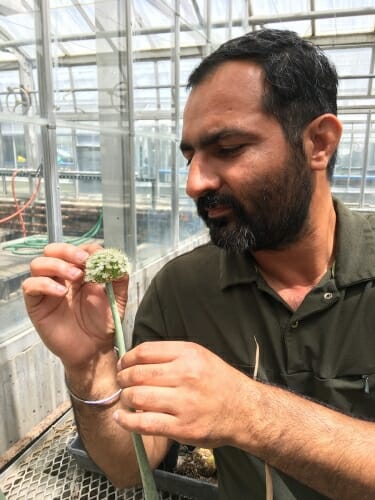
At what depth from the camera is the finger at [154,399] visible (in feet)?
1.84

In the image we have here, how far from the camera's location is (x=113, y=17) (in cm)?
293

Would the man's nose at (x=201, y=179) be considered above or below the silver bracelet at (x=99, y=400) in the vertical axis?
above

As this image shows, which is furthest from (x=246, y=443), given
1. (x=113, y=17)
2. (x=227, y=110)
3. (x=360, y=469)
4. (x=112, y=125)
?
(x=113, y=17)

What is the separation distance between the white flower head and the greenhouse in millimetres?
948

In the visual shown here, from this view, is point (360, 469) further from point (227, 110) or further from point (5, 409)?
point (5, 409)

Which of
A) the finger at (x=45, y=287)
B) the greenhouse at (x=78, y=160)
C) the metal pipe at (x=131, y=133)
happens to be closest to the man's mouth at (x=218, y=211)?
the finger at (x=45, y=287)

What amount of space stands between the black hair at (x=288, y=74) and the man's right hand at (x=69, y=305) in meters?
0.52

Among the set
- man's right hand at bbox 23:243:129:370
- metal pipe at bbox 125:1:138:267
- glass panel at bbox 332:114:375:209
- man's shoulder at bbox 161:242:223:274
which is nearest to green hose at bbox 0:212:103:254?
metal pipe at bbox 125:1:138:267

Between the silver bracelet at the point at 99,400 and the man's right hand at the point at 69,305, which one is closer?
the man's right hand at the point at 69,305

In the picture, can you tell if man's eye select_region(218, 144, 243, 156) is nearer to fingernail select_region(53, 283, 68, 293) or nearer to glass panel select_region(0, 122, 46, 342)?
fingernail select_region(53, 283, 68, 293)

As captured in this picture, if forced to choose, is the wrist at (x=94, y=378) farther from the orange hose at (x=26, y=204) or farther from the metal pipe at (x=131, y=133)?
the metal pipe at (x=131, y=133)

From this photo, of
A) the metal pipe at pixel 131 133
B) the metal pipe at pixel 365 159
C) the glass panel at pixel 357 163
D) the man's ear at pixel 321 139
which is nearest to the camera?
the man's ear at pixel 321 139

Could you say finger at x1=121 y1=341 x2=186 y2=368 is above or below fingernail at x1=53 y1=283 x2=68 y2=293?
below

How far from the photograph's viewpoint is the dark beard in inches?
36.5
